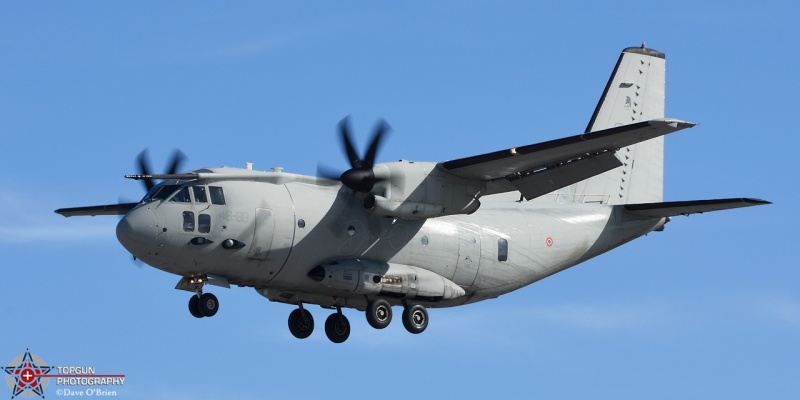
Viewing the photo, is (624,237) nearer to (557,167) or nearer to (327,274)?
(557,167)

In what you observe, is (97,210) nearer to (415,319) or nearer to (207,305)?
(207,305)

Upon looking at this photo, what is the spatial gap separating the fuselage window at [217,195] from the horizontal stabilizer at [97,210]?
12.8 ft

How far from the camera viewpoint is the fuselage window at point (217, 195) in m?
25.8

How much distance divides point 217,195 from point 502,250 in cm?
665

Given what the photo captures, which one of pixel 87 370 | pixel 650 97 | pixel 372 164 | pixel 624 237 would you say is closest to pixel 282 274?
pixel 372 164

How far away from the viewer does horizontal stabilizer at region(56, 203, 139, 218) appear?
96.0 ft

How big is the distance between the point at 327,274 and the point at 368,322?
144cm

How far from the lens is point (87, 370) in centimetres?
2705

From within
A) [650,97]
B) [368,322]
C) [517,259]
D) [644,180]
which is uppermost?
[650,97]

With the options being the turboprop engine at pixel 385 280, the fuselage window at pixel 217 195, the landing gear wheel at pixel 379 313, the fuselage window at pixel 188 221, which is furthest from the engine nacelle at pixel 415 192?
the fuselage window at pixel 188 221

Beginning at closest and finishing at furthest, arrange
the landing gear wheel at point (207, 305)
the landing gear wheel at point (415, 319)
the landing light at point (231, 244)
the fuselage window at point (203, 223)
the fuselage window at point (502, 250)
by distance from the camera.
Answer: the fuselage window at point (203, 223) < the landing light at point (231, 244) < the landing gear wheel at point (207, 305) < the landing gear wheel at point (415, 319) < the fuselage window at point (502, 250)

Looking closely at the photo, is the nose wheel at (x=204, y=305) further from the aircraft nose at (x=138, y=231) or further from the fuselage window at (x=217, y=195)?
the fuselage window at (x=217, y=195)

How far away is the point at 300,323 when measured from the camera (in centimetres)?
2795

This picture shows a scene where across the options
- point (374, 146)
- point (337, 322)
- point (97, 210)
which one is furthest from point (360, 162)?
point (97, 210)
